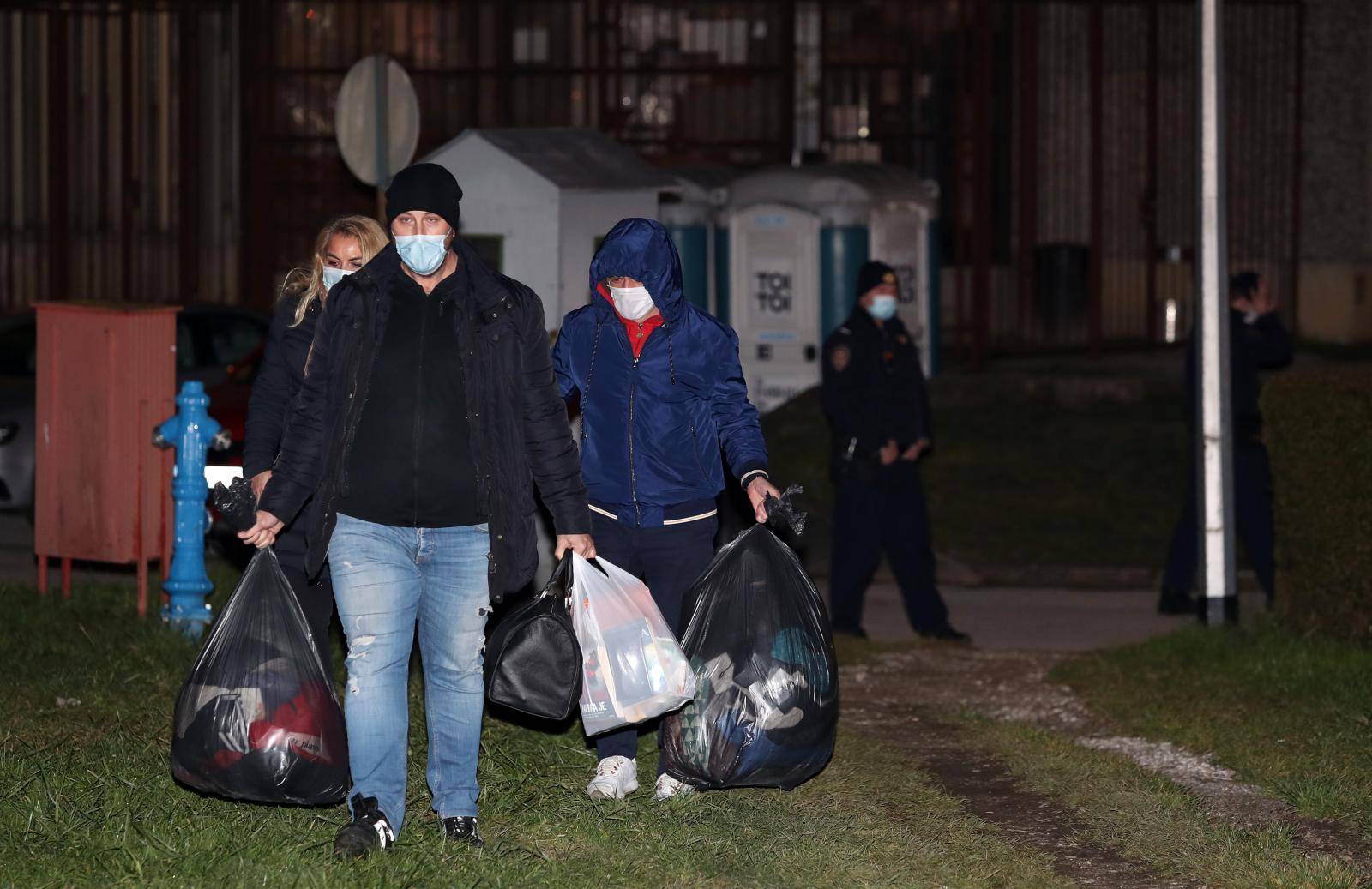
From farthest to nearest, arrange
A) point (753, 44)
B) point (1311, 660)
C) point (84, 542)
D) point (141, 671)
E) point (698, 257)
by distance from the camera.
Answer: point (753, 44), point (698, 257), point (84, 542), point (1311, 660), point (141, 671)

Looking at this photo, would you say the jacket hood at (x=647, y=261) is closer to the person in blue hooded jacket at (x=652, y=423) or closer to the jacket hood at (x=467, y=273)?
the person in blue hooded jacket at (x=652, y=423)

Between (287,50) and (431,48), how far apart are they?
4.80 ft

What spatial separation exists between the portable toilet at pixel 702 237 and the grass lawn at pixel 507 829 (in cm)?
795

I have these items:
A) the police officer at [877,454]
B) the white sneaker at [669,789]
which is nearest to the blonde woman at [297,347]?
the white sneaker at [669,789]

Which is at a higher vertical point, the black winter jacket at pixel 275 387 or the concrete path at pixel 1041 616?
the black winter jacket at pixel 275 387

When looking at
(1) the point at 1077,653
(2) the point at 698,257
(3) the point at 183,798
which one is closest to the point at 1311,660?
(1) the point at 1077,653

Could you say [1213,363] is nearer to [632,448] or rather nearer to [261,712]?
[632,448]

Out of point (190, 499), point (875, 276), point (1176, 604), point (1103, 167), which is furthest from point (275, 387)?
point (1103, 167)

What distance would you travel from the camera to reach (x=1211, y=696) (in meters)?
7.13

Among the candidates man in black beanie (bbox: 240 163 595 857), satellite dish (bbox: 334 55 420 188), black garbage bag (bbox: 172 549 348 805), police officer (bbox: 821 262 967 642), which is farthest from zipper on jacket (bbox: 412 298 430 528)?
satellite dish (bbox: 334 55 420 188)

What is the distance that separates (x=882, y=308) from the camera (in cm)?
862

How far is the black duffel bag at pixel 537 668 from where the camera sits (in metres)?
5.02

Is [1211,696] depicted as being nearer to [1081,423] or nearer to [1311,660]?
[1311,660]

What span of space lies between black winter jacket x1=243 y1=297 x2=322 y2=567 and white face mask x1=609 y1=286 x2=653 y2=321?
0.84 metres
